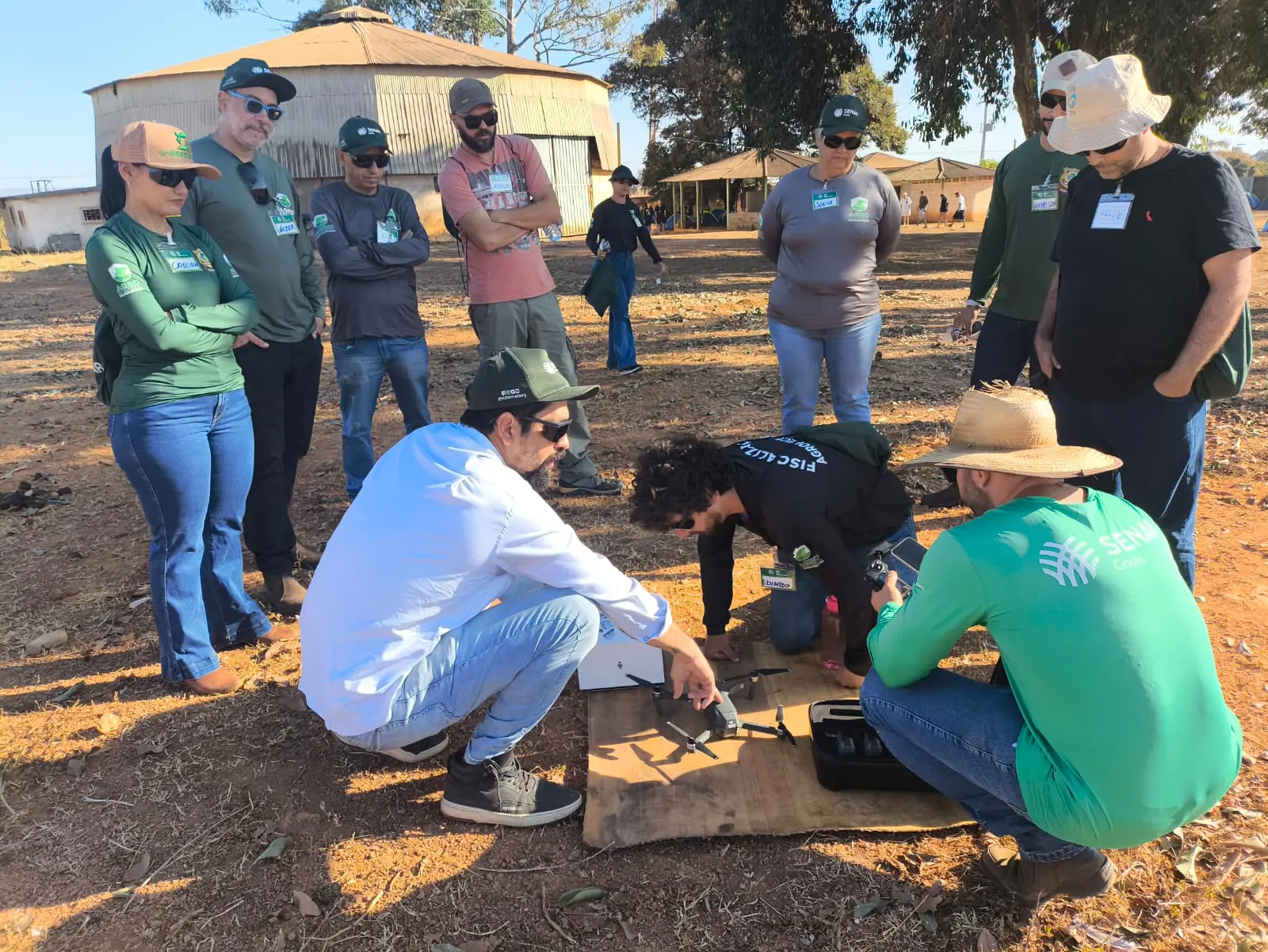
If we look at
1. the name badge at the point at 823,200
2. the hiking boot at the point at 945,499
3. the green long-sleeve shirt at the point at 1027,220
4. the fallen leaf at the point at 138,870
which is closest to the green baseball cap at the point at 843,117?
the name badge at the point at 823,200

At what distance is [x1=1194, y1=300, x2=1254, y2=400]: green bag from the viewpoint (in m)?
2.68

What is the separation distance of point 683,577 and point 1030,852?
2226 millimetres

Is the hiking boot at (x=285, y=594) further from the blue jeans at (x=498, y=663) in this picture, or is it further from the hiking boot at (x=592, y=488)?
the hiking boot at (x=592, y=488)

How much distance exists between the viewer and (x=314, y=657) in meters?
2.25

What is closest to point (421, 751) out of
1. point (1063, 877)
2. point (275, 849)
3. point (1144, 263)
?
point (275, 849)

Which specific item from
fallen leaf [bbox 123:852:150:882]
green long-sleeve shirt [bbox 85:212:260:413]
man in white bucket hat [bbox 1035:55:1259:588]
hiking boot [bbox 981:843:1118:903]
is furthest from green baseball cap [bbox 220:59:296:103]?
hiking boot [bbox 981:843:1118:903]

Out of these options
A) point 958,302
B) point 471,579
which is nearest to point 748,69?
point 958,302

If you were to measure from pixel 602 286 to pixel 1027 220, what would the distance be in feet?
15.2

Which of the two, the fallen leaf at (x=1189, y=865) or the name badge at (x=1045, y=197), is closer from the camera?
the fallen leaf at (x=1189, y=865)

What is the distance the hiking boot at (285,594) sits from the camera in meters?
3.82

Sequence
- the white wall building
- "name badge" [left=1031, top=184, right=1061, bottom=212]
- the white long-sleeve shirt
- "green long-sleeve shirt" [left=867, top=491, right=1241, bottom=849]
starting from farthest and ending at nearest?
the white wall building < "name badge" [left=1031, top=184, right=1061, bottom=212] < the white long-sleeve shirt < "green long-sleeve shirt" [left=867, top=491, right=1241, bottom=849]

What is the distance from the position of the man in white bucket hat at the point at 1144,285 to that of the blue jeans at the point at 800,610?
0.80 metres

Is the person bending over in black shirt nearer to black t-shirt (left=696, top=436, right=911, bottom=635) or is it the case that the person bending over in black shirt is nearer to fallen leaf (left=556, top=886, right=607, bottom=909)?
black t-shirt (left=696, top=436, right=911, bottom=635)

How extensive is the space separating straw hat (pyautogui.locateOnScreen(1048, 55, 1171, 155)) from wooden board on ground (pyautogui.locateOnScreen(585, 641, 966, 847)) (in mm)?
2076
